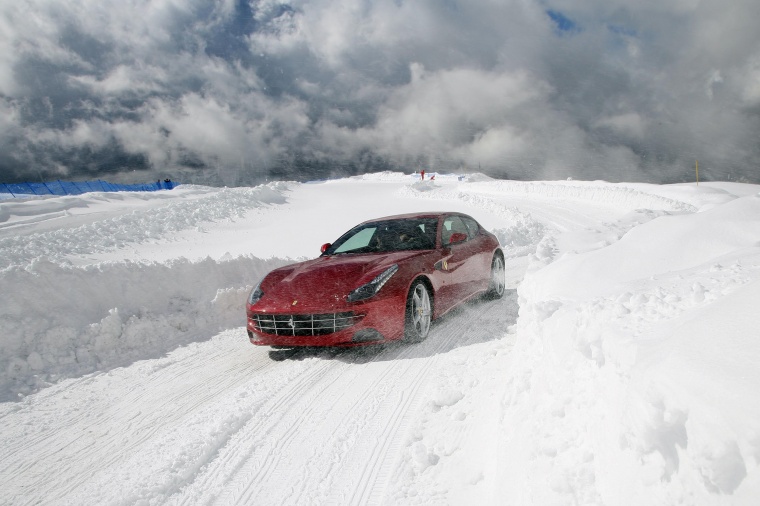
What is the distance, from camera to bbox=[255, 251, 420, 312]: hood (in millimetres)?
4277

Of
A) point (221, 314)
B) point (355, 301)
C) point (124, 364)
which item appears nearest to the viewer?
point (355, 301)

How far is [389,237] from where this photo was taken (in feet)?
18.0

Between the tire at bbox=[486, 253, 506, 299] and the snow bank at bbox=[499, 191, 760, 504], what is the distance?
309 cm

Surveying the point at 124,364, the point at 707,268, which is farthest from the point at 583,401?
the point at 124,364

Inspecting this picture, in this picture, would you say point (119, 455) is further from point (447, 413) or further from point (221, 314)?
point (221, 314)

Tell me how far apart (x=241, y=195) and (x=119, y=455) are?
22708 mm

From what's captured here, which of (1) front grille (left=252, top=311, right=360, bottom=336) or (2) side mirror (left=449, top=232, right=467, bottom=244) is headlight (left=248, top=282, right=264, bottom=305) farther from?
(2) side mirror (left=449, top=232, right=467, bottom=244)

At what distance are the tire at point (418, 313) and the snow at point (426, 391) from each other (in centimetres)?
18

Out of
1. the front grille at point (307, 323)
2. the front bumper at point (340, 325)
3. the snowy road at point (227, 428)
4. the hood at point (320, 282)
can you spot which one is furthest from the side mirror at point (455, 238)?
the front grille at point (307, 323)

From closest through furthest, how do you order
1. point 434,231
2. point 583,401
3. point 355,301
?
point 583,401 → point 355,301 → point 434,231

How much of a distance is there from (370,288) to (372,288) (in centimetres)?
2

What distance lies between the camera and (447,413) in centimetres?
306

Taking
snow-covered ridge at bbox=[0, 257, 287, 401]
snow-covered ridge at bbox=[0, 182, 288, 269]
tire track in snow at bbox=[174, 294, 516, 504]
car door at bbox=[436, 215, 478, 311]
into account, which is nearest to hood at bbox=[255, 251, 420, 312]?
car door at bbox=[436, 215, 478, 311]

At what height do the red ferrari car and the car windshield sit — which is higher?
the car windshield
